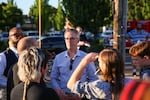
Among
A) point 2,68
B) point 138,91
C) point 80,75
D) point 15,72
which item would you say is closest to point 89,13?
point 2,68

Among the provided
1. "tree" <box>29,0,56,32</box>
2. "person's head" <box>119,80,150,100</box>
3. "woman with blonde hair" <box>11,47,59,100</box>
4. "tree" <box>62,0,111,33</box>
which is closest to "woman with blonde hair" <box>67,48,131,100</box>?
"woman with blonde hair" <box>11,47,59,100</box>

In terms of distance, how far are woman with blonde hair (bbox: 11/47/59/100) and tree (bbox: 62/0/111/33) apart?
2884cm

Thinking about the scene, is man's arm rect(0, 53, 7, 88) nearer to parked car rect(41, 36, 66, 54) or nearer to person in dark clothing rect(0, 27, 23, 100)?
person in dark clothing rect(0, 27, 23, 100)

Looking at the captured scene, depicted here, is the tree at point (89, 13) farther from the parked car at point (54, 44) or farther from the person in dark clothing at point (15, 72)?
the person in dark clothing at point (15, 72)

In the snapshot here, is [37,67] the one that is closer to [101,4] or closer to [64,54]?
[64,54]

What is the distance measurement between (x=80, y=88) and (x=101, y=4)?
1141 inches

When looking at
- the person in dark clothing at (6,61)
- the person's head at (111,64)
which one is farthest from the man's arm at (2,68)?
the person's head at (111,64)

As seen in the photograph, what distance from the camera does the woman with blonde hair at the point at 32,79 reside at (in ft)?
11.4

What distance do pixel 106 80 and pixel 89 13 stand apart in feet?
95.7

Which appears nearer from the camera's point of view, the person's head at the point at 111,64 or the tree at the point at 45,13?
the person's head at the point at 111,64

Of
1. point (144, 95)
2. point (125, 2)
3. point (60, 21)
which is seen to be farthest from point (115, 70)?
point (60, 21)

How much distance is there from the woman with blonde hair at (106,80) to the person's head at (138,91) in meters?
2.43

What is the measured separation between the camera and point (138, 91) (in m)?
Answer: 1.29

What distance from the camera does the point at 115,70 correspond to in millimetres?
3756
